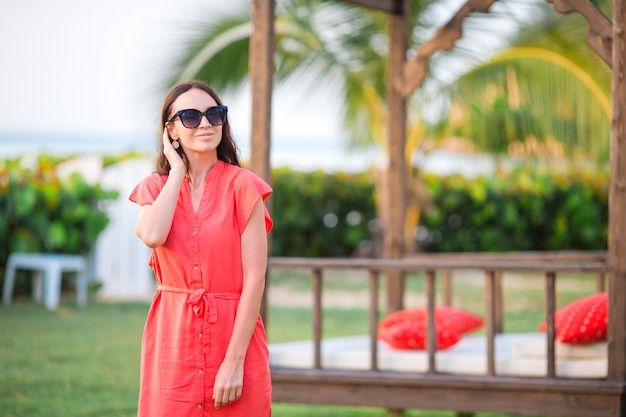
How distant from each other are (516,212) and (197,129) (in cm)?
1256

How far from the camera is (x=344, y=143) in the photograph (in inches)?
432

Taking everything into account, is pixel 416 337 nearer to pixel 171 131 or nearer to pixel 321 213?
pixel 171 131

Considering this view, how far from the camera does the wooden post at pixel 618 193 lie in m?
4.12

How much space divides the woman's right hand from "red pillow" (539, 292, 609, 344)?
2.38 metres

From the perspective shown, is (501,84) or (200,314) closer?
(200,314)

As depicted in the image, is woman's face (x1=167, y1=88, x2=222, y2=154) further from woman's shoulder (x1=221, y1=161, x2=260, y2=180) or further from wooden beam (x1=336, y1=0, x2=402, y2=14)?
wooden beam (x1=336, y1=0, x2=402, y2=14)

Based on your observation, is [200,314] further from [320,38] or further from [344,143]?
[344,143]

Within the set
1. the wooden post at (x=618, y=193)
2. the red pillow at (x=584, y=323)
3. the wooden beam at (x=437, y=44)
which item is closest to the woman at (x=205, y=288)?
the wooden post at (x=618, y=193)

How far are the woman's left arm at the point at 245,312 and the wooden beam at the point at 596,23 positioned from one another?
2444 mm

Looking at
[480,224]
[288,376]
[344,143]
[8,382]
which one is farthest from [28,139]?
[288,376]

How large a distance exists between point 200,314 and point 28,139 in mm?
30698

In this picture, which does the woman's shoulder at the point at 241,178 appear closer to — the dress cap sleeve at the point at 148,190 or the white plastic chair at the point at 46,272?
the dress cap sleeve at the point at 148,190

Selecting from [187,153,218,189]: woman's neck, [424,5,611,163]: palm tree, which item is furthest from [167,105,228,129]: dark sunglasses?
[424,5,611,163]: palm tree

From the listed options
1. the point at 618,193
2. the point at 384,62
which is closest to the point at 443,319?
the point at 618,193
